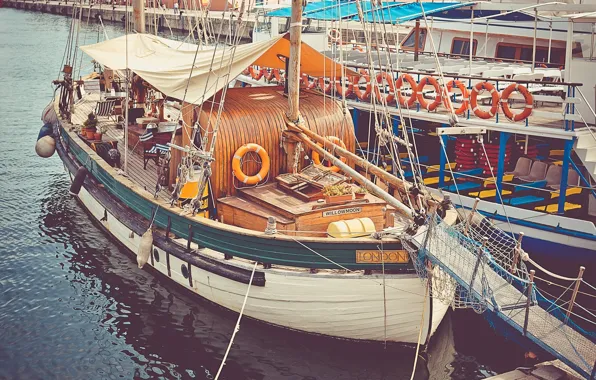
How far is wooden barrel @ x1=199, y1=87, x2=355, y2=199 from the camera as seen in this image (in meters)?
17.1

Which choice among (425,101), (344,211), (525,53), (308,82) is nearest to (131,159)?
(308,82)

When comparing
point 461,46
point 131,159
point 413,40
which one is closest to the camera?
point 131,159

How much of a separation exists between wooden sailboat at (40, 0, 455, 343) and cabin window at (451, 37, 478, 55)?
12.8 meters

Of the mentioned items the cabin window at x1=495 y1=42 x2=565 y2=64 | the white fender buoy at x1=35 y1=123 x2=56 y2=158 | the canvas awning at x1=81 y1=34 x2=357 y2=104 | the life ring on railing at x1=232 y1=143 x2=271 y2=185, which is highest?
the cabin window at x1=495 y1=42 x2=565 y2=64

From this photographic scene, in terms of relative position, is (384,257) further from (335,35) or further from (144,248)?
(335,35)

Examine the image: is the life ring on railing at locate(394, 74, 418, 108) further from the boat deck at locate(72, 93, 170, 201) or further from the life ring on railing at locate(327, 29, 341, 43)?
the boat deck at locate(72, 93, 170, 201)

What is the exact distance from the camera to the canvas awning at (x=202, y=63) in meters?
17.5

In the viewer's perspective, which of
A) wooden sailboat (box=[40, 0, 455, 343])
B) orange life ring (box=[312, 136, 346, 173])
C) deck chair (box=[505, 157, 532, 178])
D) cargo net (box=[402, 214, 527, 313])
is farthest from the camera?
deck chair (box=[505, 157, 532, 178])

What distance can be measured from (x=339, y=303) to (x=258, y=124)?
16.5 ft

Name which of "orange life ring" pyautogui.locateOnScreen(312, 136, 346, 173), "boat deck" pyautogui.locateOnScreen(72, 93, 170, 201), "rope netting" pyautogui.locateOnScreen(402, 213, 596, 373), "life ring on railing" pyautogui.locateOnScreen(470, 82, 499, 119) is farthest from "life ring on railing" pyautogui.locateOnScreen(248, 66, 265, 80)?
"rope netting" pyautogui.locateOnScreen(402, 213, 596, 373)

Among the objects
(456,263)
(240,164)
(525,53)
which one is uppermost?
(525,53)

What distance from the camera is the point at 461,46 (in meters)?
30.4

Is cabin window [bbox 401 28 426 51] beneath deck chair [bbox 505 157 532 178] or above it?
above

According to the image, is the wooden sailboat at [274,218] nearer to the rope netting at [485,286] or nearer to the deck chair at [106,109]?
the rope netting at [485,286]
